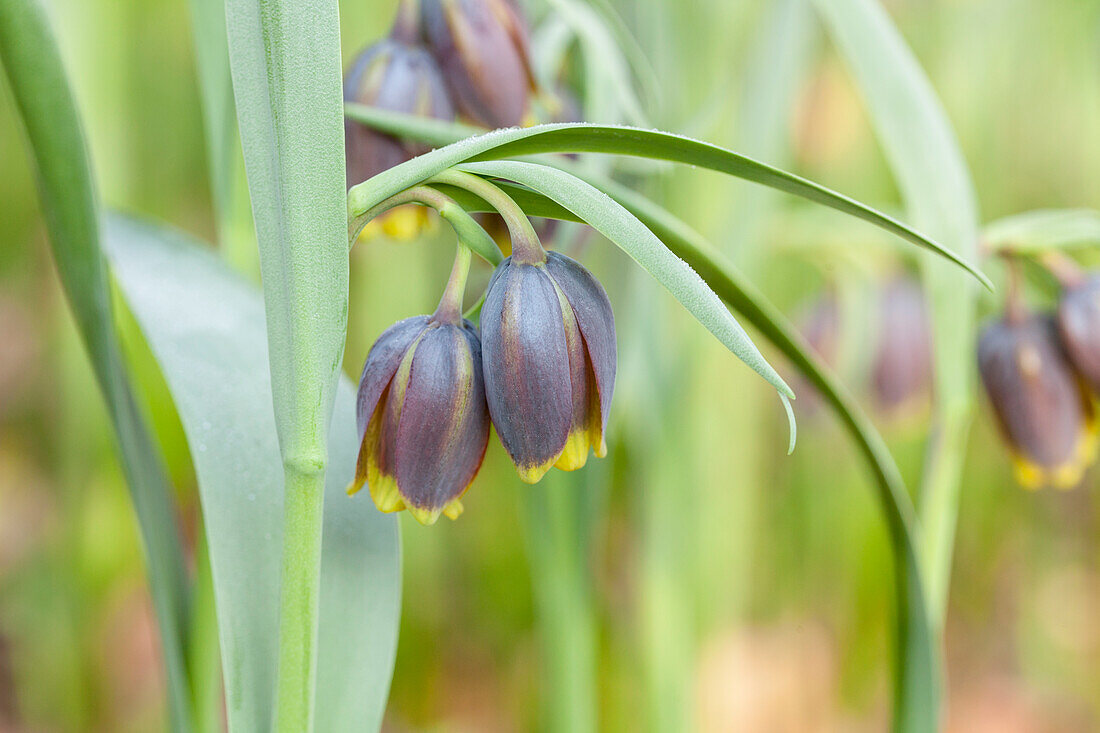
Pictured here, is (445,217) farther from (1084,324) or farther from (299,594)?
(1084,324)

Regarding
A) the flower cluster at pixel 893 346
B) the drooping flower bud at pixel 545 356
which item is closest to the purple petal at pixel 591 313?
the drooping flower bud at pixel 545 356

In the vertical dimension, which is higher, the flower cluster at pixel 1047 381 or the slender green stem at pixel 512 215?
the slender green stem at pixel 512 215

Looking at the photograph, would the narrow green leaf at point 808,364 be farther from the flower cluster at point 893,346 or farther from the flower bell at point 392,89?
the flower cluster at point 893,346

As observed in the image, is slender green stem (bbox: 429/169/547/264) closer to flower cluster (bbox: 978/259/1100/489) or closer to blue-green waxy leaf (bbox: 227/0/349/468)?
blue-green waxy leaf (bbox: 227/0/349/468)

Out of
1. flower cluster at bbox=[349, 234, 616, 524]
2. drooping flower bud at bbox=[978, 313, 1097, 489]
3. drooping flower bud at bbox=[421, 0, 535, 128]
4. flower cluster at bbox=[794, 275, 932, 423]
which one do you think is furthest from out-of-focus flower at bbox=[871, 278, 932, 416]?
flower cluster at bbox=[349, 234, 616, 524]

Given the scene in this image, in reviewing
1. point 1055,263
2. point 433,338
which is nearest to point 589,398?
point 433,338

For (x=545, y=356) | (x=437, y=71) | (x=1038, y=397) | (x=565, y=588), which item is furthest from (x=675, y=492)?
(x=545, y=356)
